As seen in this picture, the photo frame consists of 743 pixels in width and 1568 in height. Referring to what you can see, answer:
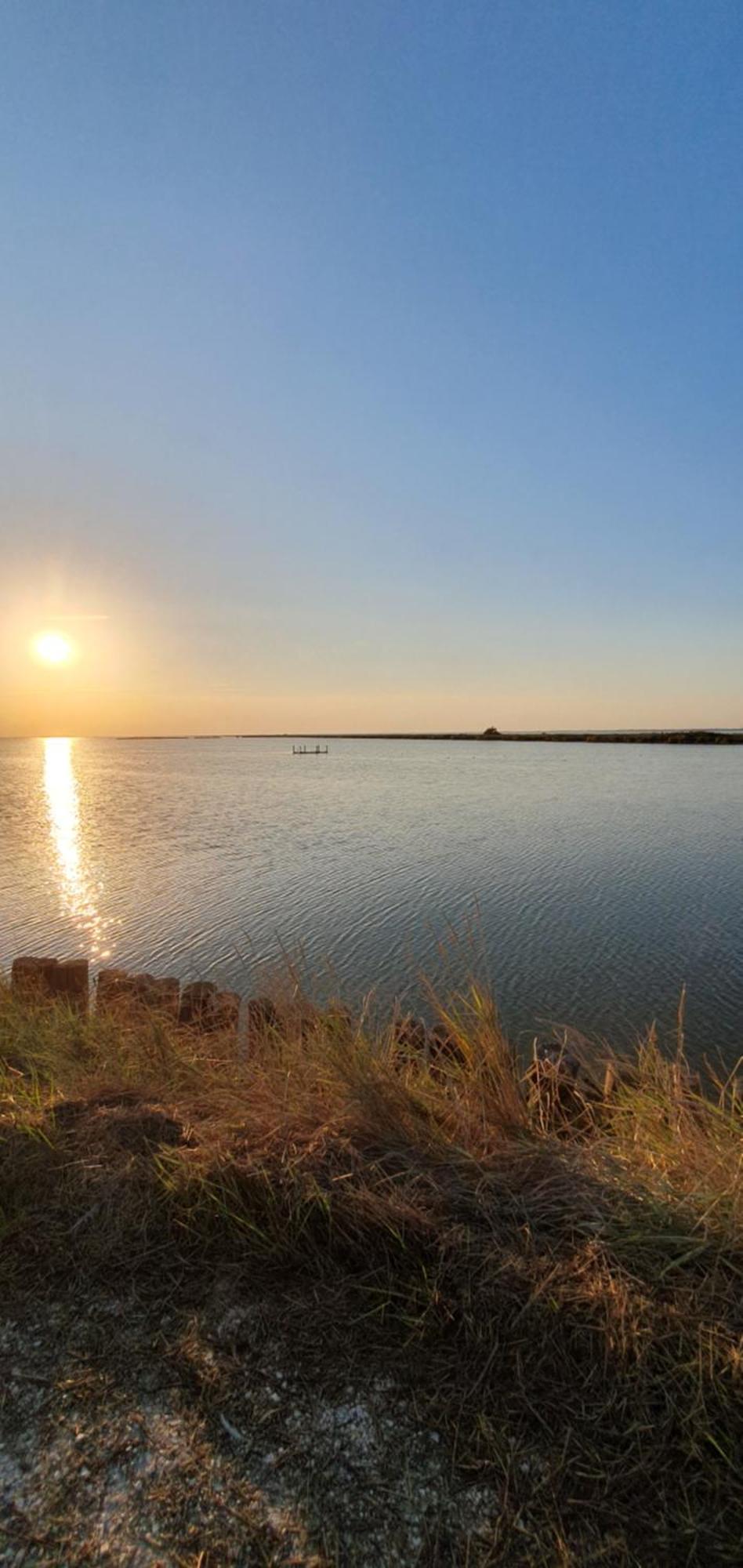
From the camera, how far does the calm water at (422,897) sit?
848 cm

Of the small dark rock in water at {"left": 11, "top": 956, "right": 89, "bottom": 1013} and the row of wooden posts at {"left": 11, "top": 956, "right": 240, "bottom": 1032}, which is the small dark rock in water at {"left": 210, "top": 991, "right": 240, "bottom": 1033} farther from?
the small dark rock in water at {"left": 11, "top": 956, "right": 89, "bottom": 1013}

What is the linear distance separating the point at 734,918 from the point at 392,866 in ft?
24.2

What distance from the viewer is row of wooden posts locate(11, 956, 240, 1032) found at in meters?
5.35

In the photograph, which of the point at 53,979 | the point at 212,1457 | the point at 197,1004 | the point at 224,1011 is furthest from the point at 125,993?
the point at 212,1457

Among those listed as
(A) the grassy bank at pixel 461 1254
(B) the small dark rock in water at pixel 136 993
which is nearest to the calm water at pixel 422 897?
(B) the small dark rock in water at pixel 136 993

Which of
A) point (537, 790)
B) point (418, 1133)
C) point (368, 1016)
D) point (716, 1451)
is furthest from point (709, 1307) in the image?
point (537, 790)

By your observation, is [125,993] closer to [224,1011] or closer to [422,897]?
[224,1011]

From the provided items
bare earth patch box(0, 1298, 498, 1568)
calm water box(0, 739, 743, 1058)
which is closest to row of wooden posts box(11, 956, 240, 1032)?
calm water box(0, 739, 743, 1058)

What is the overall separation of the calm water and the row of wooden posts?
1.08 metres

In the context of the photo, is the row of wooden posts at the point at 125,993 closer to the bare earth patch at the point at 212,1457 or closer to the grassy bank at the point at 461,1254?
the grassy bank at the point at 461,1254

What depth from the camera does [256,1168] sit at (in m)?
2.76

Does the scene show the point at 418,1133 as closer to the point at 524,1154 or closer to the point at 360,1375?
the point at 524,1154

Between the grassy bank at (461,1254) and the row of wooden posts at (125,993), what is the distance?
1.47 metres

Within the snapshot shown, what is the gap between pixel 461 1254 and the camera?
7.72 ft
